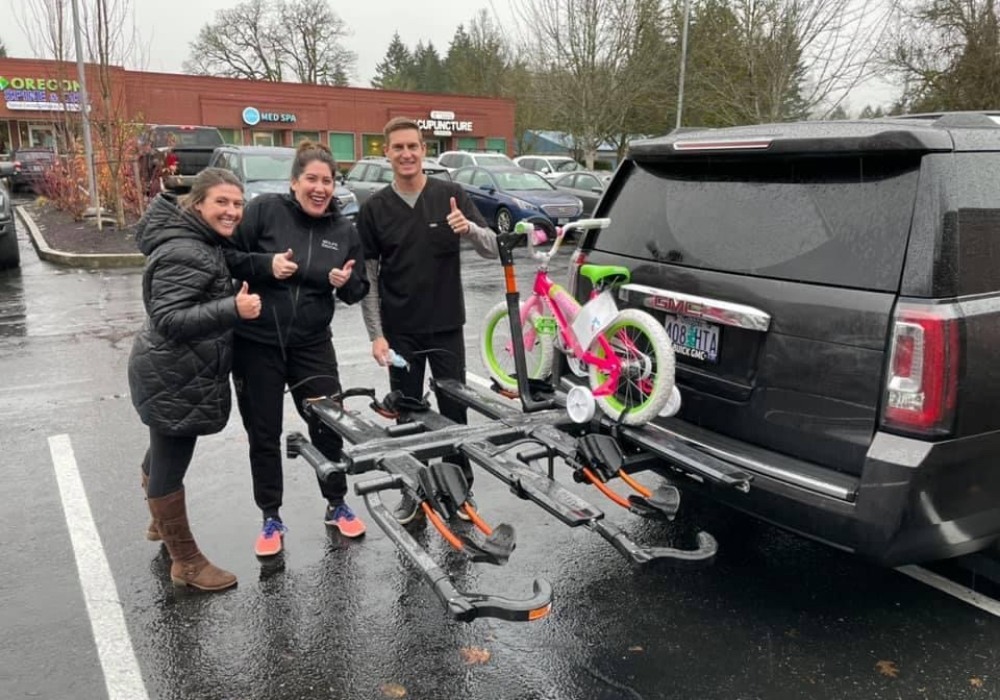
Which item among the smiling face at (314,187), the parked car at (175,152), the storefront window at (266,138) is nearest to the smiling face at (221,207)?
the smiling face at (314,187)

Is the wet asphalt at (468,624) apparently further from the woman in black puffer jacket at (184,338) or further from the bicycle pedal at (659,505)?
the bicycle pedal at (659,505)

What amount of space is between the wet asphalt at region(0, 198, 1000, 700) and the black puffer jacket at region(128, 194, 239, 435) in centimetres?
83

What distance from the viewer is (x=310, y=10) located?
2406 inches

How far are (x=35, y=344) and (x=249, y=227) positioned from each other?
17.5ft

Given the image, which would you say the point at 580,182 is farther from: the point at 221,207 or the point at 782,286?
the point at 782,286

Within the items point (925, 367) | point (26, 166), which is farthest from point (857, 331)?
point (26, 166)

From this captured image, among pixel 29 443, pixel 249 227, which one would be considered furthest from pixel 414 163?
pixel 29 443

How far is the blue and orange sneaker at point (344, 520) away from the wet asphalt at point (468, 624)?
0.06 m

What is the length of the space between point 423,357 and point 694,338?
152 cm

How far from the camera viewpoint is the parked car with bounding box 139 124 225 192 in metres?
16.2

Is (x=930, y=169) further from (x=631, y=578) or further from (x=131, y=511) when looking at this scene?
(x=131, y=511)

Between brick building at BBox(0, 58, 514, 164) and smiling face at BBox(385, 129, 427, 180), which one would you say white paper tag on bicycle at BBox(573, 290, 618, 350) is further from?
brick building at BBox(0, 58, 514, 164)

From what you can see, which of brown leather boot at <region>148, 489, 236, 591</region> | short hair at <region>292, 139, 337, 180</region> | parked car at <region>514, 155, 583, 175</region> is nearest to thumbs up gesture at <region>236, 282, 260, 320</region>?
short hair at <region>292, 139, 337, 180</region>

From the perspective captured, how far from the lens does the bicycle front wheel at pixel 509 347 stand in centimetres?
411
